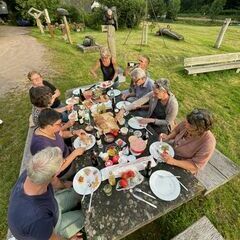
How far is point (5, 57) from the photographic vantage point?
10195 mm

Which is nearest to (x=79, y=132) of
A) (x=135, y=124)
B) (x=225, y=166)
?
(x=135, y=124)

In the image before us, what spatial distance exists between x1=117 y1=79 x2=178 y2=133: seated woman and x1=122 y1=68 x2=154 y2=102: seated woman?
0.44 metres

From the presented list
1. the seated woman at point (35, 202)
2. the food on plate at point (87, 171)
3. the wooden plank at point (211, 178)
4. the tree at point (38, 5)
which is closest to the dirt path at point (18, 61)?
the food on plate at point (87, 171)

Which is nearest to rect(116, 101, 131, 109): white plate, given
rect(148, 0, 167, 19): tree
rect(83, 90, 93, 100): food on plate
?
rect(83, 90, 93, 100): food on plate

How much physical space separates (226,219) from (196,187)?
4.79ft

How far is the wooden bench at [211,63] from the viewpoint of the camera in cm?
763

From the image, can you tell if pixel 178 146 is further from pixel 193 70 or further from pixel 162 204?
pixel 193 70

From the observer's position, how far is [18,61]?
9648mm

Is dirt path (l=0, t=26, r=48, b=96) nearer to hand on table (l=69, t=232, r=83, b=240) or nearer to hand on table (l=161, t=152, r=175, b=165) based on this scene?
hand on table (l=69, t=232, r=83, b=240)

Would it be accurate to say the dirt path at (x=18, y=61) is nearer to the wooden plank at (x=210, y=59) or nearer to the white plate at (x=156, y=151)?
the white plate at (x=156, y=151)

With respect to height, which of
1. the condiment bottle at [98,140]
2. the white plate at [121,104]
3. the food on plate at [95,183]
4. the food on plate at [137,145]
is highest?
the food on plate at [137,145]

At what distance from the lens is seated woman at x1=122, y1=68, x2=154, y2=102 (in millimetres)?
3921

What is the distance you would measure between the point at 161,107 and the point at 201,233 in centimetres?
207

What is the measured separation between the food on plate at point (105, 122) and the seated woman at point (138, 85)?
1092mm
